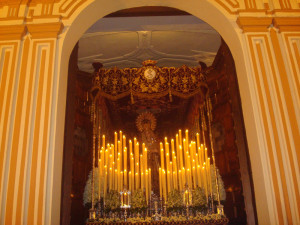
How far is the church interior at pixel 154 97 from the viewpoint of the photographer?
5.64 meters

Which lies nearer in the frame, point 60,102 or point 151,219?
point 60,102

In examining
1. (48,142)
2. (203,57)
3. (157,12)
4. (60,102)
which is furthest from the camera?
(203,57)

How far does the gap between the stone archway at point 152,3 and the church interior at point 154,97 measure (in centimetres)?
87

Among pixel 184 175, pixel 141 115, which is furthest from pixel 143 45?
pixel 184 175

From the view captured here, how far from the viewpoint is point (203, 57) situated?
23.7 ft

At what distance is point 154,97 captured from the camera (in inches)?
242

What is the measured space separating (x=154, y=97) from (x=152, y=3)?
253 cm

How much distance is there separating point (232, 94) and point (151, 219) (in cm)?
237

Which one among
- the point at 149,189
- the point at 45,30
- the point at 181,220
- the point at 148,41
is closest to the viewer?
the point at 45,30

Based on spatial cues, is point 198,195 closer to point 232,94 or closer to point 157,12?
point 232,94

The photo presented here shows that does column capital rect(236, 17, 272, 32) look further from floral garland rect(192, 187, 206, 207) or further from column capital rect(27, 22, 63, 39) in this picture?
floral garland rect(192, 187, 206, 207)

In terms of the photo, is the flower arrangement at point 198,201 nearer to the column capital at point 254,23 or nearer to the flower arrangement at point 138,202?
the flower arrangement at point 138,202

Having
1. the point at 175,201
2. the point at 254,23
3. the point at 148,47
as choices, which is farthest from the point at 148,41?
the point at 175,201

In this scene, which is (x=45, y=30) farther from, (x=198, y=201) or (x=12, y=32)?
(x=198, y=201)
